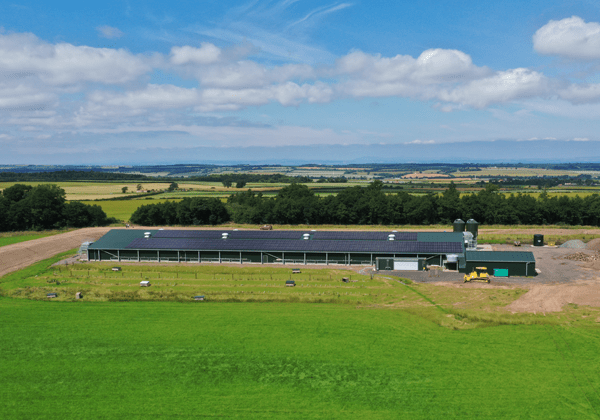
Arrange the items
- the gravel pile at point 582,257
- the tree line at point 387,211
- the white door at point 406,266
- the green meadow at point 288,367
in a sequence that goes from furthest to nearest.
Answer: the tree line at point 387,211
the gravel pile at point 582,257
the white door at point 406,266
the green meadow at point 288,367

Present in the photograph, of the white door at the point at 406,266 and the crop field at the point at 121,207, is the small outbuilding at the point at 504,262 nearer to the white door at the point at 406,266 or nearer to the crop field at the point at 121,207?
the white door at the point at 406,266

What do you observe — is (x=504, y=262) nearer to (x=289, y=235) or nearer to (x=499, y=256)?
(x=499, y=256)

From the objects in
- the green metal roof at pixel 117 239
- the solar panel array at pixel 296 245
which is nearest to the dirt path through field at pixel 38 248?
the green metal roof at pixel 117 239

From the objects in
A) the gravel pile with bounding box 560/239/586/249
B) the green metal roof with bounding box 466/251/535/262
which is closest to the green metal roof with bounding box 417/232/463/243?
the green metal roof with bounding box 466/251/535/262

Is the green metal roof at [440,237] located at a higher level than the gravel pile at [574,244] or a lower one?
higher

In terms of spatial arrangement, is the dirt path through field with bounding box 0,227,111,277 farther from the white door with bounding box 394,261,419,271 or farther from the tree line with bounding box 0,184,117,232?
the white door with bounding box 394,261,419,271

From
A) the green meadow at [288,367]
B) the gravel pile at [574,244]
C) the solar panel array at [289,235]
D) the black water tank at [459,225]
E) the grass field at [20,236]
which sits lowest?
the green meadow at [288,367]

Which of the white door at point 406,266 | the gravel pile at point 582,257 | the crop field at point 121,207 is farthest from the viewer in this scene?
the crop field at point 121,207
